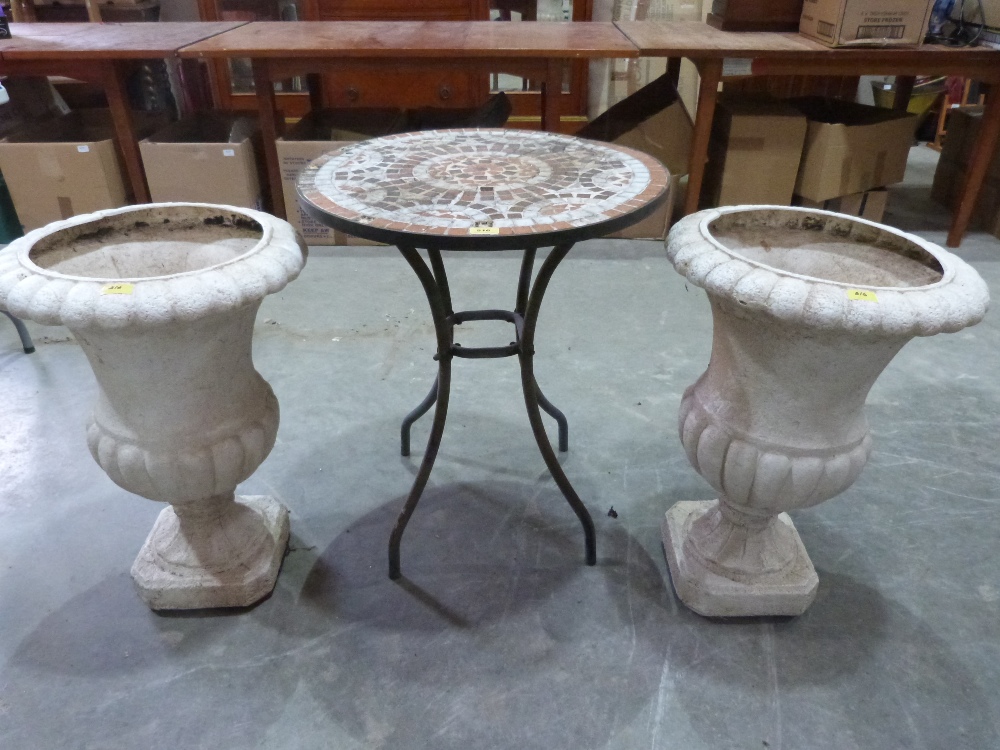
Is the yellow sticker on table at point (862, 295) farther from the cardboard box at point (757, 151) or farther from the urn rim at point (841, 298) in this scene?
the cardboard box at point (757, 151)

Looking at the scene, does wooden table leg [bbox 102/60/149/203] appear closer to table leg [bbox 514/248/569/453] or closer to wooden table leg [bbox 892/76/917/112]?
table leg [bbox 514/248/569/453]

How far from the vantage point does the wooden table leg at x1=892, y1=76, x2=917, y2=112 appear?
145 inches

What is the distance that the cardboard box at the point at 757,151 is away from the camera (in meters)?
3.17

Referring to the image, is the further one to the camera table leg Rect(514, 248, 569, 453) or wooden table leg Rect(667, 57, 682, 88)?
wooden table leg Rect(667, 57, 682, 88)

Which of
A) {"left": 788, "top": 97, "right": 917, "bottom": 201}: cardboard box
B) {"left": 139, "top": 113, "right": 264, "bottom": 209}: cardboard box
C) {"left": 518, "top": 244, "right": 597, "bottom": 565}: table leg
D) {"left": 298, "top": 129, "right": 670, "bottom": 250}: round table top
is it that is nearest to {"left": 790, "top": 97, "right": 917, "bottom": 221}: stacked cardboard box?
{"left": 788, "top": 97, "right": 917, "bottom": 201}: cardboard box

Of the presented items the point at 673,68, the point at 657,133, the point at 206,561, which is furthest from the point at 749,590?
the point at 673,68

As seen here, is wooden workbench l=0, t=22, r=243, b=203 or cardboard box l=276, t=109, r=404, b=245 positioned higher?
wooden workbench l=0, t=22, r=243, b=203

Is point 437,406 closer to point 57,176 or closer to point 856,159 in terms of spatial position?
point 57,176

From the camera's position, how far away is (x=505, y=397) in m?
2.23

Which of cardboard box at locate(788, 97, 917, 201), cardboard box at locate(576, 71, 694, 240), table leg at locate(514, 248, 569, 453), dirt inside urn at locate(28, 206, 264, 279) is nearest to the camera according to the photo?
dirt inside urn at locate(28, 206, 264, 279)

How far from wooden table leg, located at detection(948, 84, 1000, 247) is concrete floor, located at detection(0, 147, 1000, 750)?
1109 millimetres

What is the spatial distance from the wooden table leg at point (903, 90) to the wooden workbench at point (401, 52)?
1665 mm

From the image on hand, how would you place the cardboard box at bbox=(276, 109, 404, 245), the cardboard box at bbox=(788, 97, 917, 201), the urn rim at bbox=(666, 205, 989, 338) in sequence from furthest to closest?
the cardboard box at bbox=(788, 97, 917, 201), the cardboard box at bbox=(276, 109, 404, 245), the urn rim at bbox=(666, 205, 989, 338)

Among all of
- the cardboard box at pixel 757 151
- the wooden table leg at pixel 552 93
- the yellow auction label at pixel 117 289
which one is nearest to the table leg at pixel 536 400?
the yellow auction label at pixel 117 289
